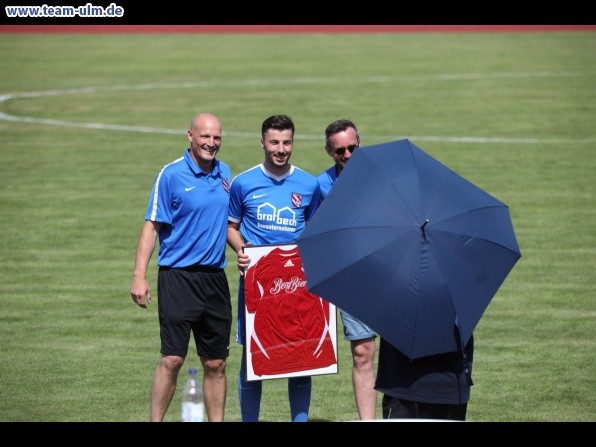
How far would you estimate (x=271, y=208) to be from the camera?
27.3 feet

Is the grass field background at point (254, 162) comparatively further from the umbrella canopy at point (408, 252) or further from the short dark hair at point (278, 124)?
the umbrella canopy at point (408, 252)

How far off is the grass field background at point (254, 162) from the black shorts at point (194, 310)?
1210mm

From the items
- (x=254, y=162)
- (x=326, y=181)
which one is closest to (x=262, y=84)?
(x=254, y=162)

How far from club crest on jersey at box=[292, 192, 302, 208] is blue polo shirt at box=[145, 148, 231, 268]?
0.51 metres

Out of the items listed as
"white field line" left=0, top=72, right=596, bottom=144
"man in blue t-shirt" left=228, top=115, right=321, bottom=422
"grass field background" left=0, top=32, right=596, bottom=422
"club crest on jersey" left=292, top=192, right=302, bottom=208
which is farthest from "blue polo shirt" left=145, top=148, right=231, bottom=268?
"white field line" left=0, top=72, right=596, bottom=144

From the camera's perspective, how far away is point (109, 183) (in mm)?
19531

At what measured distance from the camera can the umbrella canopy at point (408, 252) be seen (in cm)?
602

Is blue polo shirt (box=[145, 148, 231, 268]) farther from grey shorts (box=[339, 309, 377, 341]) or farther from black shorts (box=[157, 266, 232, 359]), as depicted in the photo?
grey shorts (box=[339, 309, 377, 341])

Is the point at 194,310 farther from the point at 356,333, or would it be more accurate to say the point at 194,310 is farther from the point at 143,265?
the point at 356,333

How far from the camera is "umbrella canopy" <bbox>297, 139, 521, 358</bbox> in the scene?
602cm

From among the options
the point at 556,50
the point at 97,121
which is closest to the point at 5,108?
the point at 97,121

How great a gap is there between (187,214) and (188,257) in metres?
0.31

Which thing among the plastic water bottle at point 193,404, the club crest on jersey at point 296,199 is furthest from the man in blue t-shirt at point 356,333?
the plastic water bottle at point 193,404
